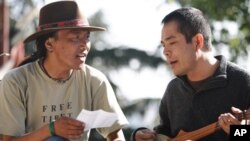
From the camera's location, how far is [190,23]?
5863 mm

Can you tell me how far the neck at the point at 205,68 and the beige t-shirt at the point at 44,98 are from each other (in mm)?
602

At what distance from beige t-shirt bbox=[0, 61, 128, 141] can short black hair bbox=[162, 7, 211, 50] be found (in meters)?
0.62

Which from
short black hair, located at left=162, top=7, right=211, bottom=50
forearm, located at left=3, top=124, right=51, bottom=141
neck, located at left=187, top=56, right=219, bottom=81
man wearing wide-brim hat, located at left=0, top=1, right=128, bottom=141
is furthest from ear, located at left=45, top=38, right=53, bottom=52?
neck, located at left=187, top=56, right=219, bottom=81

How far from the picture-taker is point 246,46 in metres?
11.2

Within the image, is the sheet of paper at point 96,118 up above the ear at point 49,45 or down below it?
below

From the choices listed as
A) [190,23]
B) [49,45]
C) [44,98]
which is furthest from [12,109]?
[190,23]

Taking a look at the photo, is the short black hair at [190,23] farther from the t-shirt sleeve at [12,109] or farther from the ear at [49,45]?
the t-shirt sleeve at [12,109]

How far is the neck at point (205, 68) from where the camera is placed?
19.1ft

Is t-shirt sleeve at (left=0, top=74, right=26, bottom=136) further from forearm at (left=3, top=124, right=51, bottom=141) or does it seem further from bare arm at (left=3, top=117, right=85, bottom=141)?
bare arm at (left=3, top=117, right=85, bottom=141)

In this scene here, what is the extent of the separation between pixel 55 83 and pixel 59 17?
394 mm

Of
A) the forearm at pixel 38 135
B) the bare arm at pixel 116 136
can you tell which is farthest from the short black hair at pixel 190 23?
the forearm at pixel 38 135

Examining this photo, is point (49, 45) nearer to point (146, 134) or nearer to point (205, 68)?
point (146, 134)

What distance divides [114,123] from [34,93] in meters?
0.50

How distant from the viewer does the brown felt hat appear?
612cm
